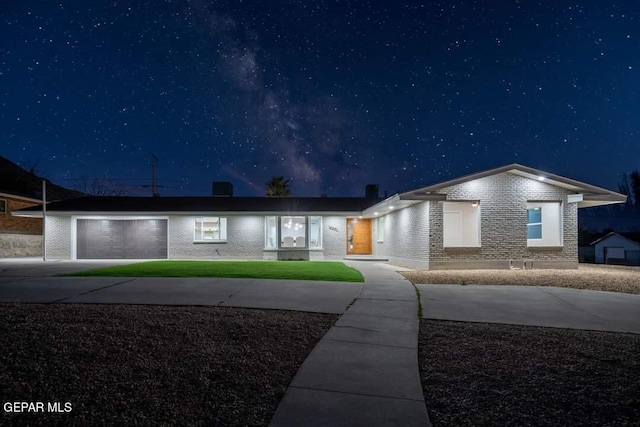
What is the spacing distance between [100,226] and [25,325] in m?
16.1

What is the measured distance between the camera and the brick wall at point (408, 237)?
43.3 feet

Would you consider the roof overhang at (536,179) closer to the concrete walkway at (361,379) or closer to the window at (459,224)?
the window at (459,224)

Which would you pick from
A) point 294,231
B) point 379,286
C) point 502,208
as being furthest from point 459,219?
point 379,286

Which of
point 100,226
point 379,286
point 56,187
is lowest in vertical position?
point 379,286

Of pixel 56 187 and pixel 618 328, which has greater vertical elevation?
pixel 56 187

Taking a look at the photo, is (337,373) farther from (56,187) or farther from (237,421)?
(56,187)

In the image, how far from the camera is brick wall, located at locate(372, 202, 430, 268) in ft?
43.3

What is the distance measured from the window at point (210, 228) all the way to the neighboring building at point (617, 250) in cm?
3508

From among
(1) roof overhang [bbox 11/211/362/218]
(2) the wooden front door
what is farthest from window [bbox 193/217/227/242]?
(2) the wooden front door

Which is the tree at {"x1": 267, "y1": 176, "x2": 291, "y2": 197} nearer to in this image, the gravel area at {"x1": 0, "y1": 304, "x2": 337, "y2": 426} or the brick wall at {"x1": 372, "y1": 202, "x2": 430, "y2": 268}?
Result: the brick wall at {"x1": 372, "y1": 202, "x2": 430, "y2": 268}

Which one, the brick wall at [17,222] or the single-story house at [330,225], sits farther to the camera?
the brick wall at [17,222]

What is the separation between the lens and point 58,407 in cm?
264

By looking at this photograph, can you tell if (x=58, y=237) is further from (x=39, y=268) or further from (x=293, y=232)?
(x=293, y=232)

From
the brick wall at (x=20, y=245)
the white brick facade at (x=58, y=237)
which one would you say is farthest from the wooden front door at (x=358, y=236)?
the brick wall at (x=20, y=245)
